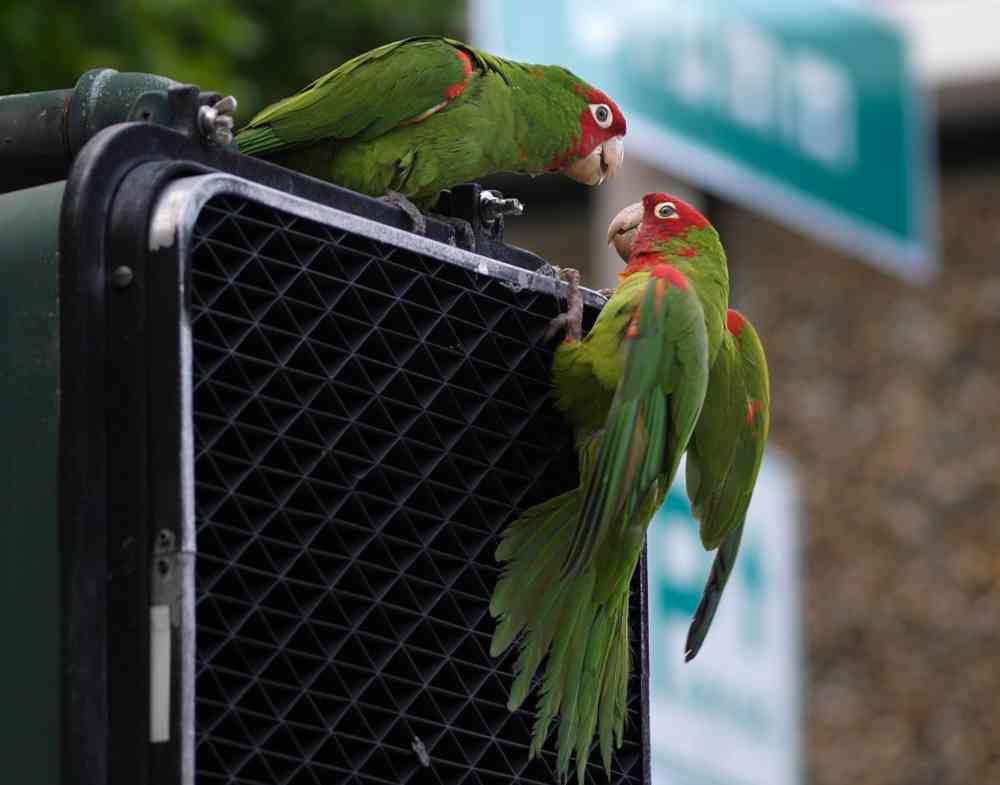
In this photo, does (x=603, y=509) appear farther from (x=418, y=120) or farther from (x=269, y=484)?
(x=418, y=120)

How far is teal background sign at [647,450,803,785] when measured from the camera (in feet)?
18.1

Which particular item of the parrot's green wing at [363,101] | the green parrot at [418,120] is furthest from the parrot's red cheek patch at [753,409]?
the parrot's green wing at [363,101]

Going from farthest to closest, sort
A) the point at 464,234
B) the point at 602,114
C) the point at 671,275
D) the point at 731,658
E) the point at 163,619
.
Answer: the point at 731,658, the point at 602,114, the point at 671,275, the point at 464,234, the point at 163,619

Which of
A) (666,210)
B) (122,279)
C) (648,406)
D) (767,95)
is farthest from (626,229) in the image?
(767,95)

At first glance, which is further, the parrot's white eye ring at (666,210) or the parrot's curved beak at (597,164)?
the parrot's curved beak at (597,164)

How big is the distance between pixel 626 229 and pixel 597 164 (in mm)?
457

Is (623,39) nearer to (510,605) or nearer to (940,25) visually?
(510,605)

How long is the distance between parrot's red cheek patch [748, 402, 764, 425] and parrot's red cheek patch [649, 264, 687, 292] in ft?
0.92

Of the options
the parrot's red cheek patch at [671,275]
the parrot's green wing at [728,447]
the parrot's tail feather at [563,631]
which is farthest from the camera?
the parrot's green wing at [728,447]

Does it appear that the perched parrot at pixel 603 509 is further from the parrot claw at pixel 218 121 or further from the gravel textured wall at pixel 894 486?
the gravel textured wall at pixel 894 486

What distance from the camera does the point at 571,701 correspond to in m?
2.13

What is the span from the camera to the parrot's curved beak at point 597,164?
346 cm

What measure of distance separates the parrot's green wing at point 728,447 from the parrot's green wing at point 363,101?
68 centimetres

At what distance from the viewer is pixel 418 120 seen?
3.10m
